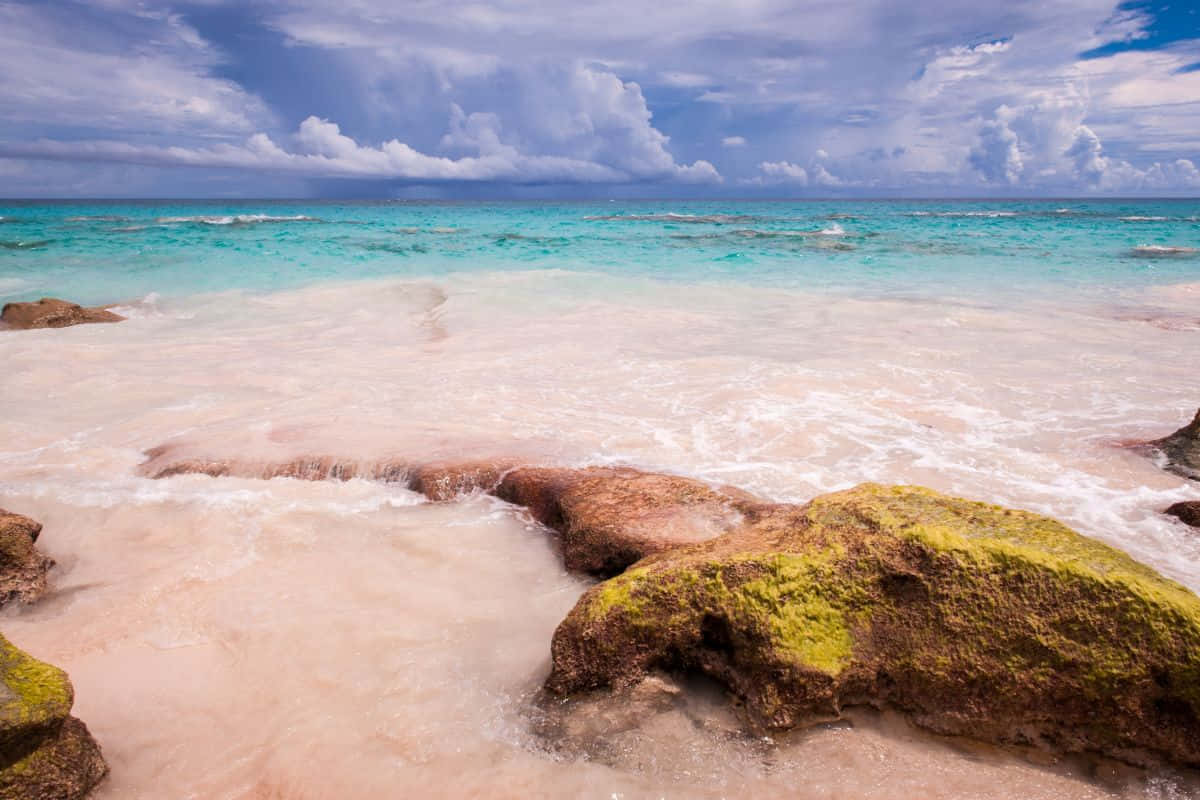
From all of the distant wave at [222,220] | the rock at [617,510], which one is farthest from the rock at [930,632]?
the distant wave at [222,220]

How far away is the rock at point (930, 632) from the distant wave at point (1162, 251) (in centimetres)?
2610

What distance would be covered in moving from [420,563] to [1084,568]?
339 cm

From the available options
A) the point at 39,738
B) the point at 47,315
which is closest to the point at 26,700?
the point at 39,738

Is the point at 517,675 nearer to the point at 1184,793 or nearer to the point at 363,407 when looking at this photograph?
the point at 1184,793

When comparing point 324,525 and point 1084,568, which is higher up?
point 1084,568

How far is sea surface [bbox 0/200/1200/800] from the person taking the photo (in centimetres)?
274

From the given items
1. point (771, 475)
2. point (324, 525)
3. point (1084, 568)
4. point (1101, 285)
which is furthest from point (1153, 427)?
point (1101, 285)

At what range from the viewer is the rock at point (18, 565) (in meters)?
3.84

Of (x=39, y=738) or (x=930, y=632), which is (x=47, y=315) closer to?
(x=39, y=738)

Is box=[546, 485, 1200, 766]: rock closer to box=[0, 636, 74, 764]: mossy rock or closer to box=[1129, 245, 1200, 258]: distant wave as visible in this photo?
box=[0, 636, 74, 764]: mossy rock

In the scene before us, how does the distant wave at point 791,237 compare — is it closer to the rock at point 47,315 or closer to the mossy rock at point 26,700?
the rock at point 47,315

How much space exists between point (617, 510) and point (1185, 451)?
4586 mm

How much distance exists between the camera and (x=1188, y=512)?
4.58 metres

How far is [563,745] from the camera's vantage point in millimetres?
2787
